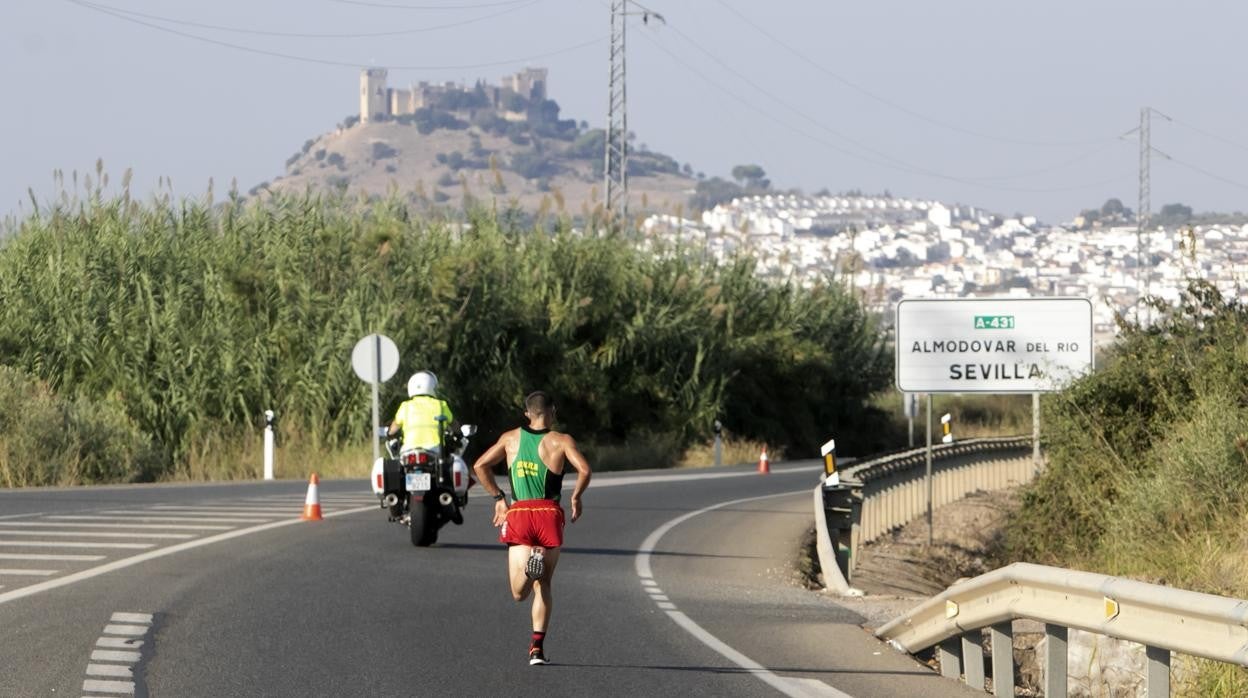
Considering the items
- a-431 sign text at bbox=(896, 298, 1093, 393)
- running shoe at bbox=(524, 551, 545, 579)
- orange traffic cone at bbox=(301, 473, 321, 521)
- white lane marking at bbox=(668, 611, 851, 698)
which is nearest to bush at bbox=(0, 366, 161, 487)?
orange traffic cone at bbox=(301, 473, 321, 521)

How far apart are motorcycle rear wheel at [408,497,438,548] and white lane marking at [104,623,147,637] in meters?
6.65

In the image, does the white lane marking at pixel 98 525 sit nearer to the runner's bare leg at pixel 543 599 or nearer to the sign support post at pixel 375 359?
the runner's bare leg at pixel 543 599

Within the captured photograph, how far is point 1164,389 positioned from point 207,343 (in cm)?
→ 2021

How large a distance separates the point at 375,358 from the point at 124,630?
61.5 feet

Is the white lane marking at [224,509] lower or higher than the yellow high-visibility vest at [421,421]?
lower

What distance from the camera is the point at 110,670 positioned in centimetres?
1023

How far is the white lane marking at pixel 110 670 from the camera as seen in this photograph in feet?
33.1

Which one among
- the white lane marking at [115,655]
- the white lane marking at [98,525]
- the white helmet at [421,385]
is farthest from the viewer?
the white lane marking at [98,525]

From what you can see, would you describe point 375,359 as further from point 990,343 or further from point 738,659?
point 738,659

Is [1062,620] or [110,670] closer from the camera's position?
[1062,620]

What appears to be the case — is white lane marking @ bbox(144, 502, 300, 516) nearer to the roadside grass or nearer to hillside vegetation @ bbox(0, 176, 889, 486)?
hillside vegetation @ bbox(0, 176, 889, 486)

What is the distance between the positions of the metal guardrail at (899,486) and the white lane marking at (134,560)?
6.06 m

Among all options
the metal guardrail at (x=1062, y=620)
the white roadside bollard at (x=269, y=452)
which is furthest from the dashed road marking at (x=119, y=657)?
the white roadside bollard at (x=269, y=452)

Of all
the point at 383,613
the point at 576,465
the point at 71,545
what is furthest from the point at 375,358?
the point at 576,465
